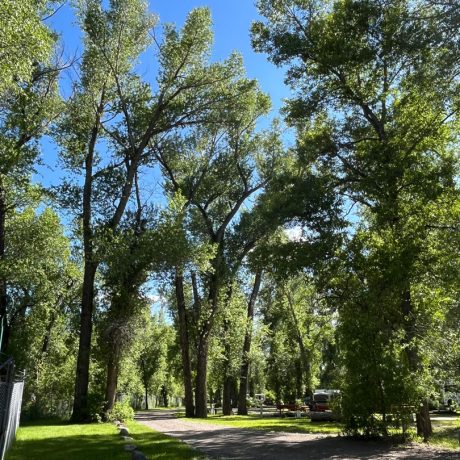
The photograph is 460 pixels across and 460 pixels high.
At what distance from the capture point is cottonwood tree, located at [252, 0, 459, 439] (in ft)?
41.2

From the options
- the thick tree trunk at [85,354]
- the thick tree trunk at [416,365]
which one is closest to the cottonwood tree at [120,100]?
the thick tree trunk at [85,354]

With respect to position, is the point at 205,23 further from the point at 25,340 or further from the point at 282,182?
the point at 25,340

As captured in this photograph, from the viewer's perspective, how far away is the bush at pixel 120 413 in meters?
21.1

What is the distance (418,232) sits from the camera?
14648mm

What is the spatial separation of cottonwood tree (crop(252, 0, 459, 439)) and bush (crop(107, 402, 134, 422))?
39.6 ft

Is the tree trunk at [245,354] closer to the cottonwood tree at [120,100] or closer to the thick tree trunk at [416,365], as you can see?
the cottonwood tree at [120,100]

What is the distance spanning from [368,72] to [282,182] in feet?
16.2

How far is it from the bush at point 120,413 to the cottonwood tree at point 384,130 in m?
12.1

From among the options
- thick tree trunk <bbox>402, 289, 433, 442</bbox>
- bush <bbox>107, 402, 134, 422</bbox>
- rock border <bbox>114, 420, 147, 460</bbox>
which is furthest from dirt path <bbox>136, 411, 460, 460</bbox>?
bush <bbox>107, 402, 134, 422</bbox>

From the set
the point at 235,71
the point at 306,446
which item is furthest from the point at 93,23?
the point at 306,446

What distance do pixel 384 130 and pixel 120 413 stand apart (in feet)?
53.1

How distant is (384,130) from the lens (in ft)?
56.4

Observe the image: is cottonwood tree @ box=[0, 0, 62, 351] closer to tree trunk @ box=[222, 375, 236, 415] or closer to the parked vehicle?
tree trunk @ box=[222, 375, 236, 415]

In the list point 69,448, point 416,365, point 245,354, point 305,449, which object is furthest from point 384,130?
point 245,354
